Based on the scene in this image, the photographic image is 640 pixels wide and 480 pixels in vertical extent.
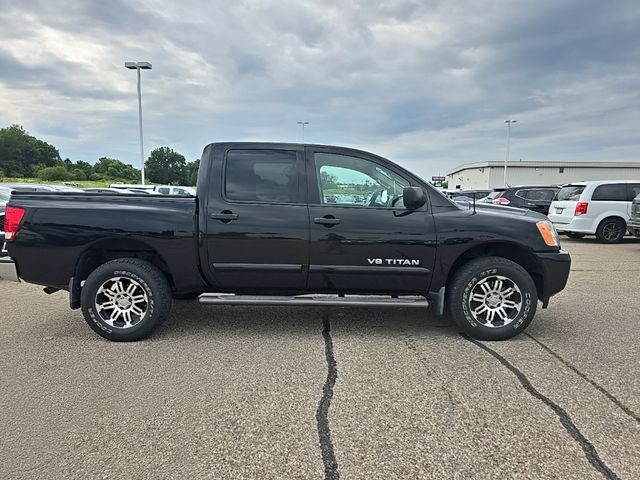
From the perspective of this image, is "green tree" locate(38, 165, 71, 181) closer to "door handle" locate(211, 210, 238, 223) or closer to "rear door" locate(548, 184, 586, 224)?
"rear door" locate(548, 184, 586, 224)

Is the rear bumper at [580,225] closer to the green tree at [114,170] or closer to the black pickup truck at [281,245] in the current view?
the black pickup truck at [281,245]

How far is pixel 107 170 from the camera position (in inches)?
3477

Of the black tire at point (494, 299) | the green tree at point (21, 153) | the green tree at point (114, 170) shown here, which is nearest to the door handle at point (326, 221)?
the black tire at point (494, 299)

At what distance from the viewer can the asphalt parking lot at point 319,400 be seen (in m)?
2.40

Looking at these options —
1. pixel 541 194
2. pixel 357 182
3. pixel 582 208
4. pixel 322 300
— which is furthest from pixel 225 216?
pixel 541 194

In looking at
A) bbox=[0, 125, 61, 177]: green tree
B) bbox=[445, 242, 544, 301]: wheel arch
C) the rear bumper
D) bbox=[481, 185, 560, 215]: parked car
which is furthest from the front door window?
bbox=[0, 125, 61, 177]: green tree

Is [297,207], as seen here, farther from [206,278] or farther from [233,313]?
[233,313]

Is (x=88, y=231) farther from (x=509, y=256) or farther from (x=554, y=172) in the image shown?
(x=554, y=172)

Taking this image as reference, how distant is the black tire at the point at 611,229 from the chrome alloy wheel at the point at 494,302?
9.52m

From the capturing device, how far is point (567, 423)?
9.14 ft

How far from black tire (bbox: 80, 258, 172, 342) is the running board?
1.38ft

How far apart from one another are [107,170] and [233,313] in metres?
93.6

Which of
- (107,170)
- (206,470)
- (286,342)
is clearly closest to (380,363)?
(286,342)

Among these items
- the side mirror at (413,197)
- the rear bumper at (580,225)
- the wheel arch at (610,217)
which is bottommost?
the rear bumper at (580,225)
